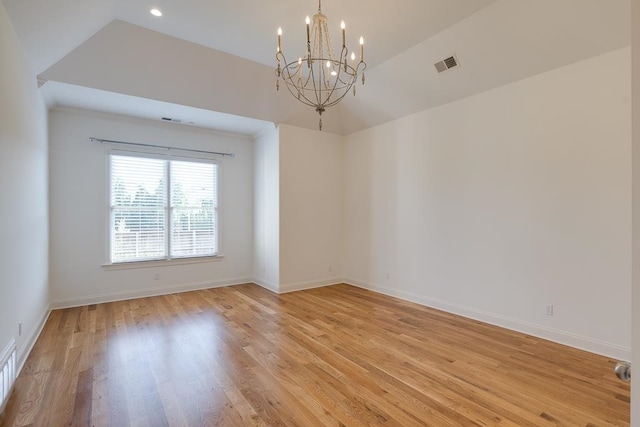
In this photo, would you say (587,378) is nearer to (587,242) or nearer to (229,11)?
(587,242)

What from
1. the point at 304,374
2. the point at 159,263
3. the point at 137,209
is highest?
the point at 137,209

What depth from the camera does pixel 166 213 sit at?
5.31 meters

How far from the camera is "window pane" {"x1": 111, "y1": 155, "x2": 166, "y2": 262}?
4.88 meters

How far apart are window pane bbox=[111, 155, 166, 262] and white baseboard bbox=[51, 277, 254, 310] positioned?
537 mm

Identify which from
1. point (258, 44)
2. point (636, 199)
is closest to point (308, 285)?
point (258, 44)

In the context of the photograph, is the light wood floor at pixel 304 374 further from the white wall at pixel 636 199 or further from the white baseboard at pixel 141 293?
the white wall at pixel 636 199

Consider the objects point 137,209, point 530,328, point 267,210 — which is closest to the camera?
point 530,328

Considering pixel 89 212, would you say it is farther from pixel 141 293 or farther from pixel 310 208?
pixel 310 208

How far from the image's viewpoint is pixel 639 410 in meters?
0.72

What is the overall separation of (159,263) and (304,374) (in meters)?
3.68

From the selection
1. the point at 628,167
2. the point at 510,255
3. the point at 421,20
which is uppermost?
the point at 421,20

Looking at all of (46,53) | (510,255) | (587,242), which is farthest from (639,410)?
(46,53)

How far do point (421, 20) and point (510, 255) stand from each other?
2.77 m

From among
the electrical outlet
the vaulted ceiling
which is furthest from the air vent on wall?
the electrical outlet
